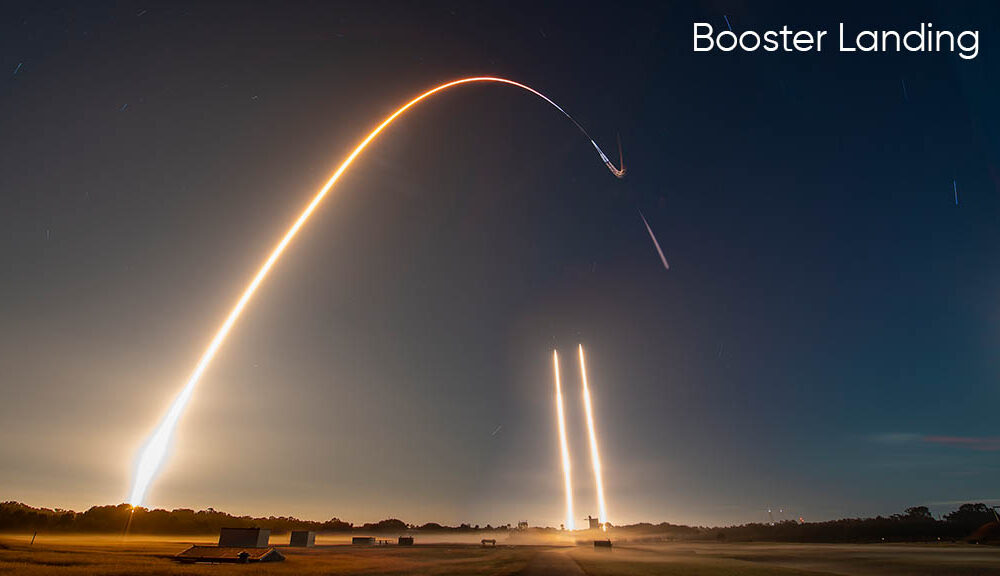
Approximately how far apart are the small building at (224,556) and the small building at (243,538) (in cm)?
1081

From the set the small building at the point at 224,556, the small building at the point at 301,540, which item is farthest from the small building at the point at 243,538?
the small building at the point at 301,540

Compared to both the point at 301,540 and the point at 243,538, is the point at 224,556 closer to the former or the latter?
the point at 243,538

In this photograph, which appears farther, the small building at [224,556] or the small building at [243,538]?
the small building at [243,538]

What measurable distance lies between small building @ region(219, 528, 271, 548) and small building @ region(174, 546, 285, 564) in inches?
426

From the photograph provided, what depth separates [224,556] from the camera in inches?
3174

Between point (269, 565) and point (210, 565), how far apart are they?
26.2 ft

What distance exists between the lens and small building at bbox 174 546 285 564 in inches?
3103

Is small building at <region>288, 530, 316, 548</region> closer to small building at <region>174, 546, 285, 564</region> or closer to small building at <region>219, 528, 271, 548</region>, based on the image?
small building at <region>219, 528, 271, 548</region>

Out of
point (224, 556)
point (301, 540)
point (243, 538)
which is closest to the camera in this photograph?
point (224, 556)

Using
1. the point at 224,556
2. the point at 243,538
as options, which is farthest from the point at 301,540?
the point at 224,556

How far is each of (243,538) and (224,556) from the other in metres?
21.2

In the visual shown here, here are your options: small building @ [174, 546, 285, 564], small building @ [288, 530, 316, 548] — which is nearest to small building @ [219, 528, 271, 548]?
small building @ [174, 546, 285, 564]

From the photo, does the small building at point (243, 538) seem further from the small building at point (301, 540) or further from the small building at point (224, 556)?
the small building at point (301, 540)

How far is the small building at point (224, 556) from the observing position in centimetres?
7881
